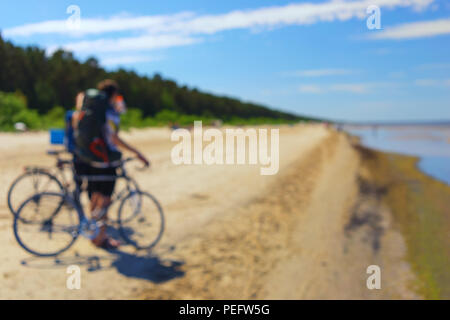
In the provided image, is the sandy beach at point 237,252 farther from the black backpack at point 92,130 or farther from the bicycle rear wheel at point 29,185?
the black backpack at point 92,130

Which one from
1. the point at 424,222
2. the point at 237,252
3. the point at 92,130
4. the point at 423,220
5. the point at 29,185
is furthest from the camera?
the point at 423,220

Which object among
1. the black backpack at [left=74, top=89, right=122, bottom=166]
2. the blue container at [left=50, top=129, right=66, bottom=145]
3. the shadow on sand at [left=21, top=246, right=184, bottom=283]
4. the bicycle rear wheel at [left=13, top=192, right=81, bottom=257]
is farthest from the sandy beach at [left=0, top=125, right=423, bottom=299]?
the blue container at [left=50, top=129, right=66, bottom=145]

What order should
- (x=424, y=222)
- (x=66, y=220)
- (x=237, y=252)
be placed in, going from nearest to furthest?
(x=66, y=220)
(x=237, y=252)
(x=424, y=222)

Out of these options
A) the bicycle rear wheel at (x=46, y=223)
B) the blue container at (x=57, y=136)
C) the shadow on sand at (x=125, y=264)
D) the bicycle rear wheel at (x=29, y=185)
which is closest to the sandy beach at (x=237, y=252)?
the shadow on sand at (x=125, y=264)

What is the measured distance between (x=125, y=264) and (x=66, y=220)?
3.01ft

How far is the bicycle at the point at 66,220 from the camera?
459 cm

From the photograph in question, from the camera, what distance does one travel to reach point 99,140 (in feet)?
14.5

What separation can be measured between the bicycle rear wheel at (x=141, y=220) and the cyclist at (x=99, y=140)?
0.30 meters

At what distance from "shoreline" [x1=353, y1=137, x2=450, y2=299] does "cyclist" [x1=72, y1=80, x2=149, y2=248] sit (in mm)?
4225

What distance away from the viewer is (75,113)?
14.9 ft

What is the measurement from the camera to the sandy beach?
13.8 ft

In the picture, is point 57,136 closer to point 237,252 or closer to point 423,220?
point 237,252

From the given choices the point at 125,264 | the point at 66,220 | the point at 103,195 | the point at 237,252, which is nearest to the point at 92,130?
the point at 103,195

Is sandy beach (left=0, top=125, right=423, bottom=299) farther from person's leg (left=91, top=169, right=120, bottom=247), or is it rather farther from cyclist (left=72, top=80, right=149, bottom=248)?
cyclist (left=72, top=80, right=149, bottom=248)
